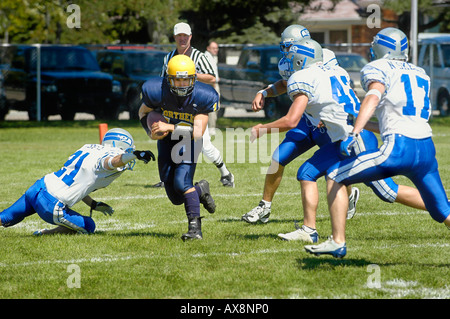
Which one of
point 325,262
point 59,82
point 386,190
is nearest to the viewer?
point 325,262

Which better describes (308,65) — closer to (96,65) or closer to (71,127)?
(71,127)

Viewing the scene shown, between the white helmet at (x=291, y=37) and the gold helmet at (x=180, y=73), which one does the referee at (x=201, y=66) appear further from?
the gold helmet at (x=180, y=73)

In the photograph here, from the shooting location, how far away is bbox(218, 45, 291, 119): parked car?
18.8 m

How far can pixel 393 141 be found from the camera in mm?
4645

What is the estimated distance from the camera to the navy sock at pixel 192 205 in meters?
5.92

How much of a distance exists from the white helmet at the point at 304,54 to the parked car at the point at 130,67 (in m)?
13.5

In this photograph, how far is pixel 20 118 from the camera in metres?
19.3

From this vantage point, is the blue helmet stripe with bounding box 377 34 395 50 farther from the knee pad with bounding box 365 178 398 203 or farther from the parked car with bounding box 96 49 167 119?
the parked car with bounding box 96 49 167 119

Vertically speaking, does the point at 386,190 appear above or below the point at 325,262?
above

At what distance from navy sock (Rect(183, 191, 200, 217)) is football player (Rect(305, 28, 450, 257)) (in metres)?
1.36

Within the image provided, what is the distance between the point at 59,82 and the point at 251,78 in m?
5.00

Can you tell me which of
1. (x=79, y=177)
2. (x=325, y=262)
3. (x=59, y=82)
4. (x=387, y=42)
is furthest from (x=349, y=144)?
(x=59, y=82)

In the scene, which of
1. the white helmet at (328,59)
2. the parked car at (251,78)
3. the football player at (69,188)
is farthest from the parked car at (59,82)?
the white helmet at (328,59)

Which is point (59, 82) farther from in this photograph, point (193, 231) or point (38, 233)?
point (193, 231)
